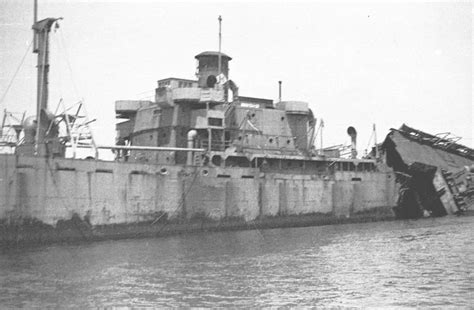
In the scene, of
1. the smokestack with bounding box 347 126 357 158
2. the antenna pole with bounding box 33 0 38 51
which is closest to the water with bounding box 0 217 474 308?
the antenna pole with bounding box 33 0 38 51

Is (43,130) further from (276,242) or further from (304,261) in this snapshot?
(304,261)

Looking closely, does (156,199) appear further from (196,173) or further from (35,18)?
(35,18)

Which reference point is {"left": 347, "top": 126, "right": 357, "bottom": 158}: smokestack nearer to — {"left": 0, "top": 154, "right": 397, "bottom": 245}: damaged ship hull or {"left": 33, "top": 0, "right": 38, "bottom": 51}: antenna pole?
{"left": 0, "top": 154, "right": 397, "bottom": 245}: damaged ship hull

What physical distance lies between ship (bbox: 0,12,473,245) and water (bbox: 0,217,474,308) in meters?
1.73

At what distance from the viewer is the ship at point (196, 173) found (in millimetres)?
22438

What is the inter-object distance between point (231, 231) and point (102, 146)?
753 cm

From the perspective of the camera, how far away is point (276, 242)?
2272cm

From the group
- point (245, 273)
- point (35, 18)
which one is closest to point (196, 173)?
point (35, 18)

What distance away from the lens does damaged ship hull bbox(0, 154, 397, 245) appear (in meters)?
21.7

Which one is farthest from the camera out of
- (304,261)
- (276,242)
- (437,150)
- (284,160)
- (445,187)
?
(437,150)

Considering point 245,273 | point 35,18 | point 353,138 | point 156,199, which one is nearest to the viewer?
point 245,273

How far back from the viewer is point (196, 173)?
87.6ft

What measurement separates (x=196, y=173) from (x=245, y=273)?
1206cm

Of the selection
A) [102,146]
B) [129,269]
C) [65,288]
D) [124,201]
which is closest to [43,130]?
[102,146]
